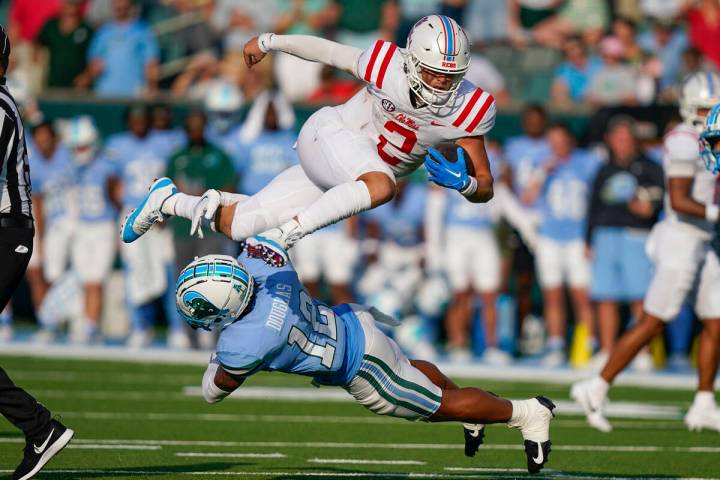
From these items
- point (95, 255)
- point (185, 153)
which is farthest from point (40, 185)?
point (185, 153)

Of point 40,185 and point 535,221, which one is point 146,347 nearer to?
point 40,185

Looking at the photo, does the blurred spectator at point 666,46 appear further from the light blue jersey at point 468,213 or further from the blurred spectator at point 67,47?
the blurred spectator at point 67,47

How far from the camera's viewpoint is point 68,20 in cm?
1501

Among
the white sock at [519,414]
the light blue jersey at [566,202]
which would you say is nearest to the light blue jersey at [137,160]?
the light blue jersey at [566,202]

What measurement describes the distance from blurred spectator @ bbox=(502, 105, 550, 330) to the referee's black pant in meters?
7.48

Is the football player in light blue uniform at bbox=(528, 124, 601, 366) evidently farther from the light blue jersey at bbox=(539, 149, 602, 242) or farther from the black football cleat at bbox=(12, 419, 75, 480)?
the black football cleat at bbox=(12, 419, 75, 480)

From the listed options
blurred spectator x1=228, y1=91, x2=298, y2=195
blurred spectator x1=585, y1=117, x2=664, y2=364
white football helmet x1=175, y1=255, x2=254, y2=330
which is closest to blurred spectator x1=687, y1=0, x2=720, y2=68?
blurred spectator x1=585, y1=117, x2=664, y2=364

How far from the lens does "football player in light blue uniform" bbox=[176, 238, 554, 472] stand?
19.2 feet

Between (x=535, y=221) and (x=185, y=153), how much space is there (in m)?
3.18

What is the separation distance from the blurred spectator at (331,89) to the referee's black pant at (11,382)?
8.28 metres

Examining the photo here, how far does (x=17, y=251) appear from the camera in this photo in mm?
6164

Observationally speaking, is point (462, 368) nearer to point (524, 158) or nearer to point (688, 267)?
point (524, 158)

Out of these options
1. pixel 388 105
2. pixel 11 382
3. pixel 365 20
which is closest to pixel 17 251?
pixel 11 382

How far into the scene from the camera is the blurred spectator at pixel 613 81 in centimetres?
1424
